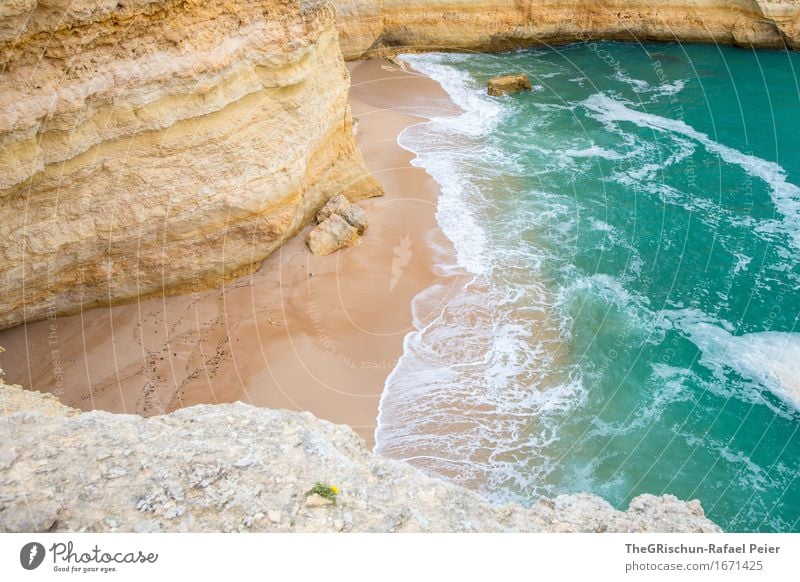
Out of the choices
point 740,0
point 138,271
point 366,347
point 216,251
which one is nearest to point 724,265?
point 366,347

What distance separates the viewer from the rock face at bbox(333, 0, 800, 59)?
1027 inches

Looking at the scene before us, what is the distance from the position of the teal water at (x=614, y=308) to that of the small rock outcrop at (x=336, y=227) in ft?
7.35

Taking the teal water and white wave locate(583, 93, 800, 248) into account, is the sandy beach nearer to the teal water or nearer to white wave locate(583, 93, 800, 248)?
the teal water

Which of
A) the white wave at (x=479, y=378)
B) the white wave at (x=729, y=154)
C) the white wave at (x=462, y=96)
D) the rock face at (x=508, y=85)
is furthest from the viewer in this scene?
the rock face at (x=508, y=85)

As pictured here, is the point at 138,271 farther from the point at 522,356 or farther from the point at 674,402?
the point at 674,402

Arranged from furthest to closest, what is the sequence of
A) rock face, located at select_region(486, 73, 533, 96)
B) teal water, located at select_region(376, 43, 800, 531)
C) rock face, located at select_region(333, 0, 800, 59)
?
rock face, located at select_region(333, 0, 800, 59) < rock face, located at select_region(486, 73, 533, 96) < teal water, located at select_region(376, 43, 800, 531)

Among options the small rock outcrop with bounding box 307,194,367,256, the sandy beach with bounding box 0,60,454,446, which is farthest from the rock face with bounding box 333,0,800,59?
the sandy beach with bounding box 0,60,454,446

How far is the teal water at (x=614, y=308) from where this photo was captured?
9844 mm

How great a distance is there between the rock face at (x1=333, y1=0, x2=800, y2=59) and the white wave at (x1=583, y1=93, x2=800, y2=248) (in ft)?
21.4

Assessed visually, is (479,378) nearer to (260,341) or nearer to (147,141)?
(260,341)

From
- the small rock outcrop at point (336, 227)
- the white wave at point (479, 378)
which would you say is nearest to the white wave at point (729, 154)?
the white wave at point (479, 378)

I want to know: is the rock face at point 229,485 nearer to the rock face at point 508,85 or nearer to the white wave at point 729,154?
the white wave at point 729,154

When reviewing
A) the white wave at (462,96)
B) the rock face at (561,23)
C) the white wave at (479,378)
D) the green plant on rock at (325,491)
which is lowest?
the white wave at (479,378)

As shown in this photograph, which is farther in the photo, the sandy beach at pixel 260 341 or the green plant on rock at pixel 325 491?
the sandy beach at pixel 260 341
